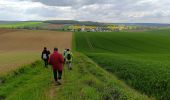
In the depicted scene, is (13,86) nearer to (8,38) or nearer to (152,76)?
(152,76)

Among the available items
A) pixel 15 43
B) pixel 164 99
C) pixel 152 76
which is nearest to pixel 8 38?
pixel 15 43

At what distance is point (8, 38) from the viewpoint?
86.5 meters

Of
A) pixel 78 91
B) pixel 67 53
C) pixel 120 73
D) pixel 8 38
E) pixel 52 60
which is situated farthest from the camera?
pixel 8 38

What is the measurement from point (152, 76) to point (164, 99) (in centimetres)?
589

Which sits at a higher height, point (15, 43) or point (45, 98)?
point (45, 98)

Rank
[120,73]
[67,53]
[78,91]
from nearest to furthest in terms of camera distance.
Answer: [78,91] → [120,73] → [67,53]

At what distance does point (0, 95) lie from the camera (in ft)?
51.9

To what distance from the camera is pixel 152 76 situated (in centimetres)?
2200

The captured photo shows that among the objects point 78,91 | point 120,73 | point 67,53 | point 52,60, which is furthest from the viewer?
point 67,53

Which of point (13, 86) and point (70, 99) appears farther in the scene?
point (13, 86)

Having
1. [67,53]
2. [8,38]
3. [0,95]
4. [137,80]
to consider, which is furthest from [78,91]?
[8,38]

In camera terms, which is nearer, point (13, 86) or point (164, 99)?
point (164, 99)

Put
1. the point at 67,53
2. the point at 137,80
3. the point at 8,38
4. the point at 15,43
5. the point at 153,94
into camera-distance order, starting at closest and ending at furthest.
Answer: the point at 153,94
the point at 137,80
the point at 67,53
the point at 15,43
the point at 8,38

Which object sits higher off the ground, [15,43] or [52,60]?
[52,60]
